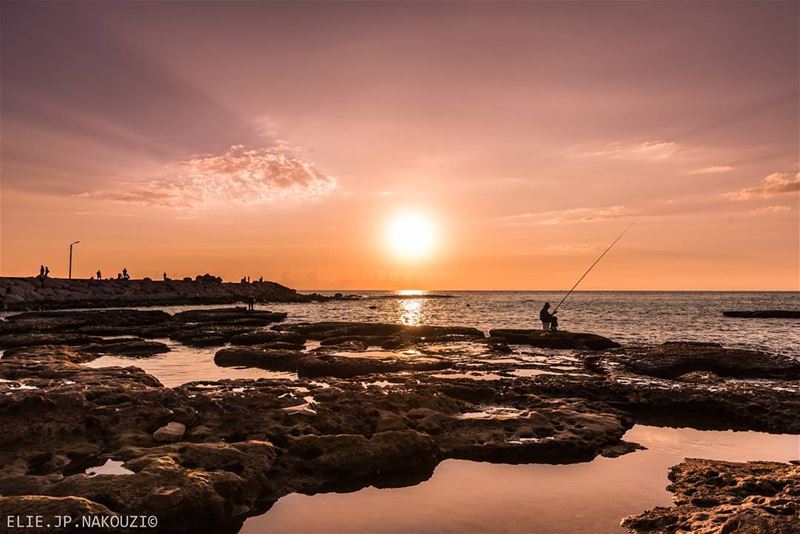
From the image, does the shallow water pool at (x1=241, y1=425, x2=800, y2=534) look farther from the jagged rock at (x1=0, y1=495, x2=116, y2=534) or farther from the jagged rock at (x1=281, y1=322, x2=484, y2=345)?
the jagged rock at (x1=281, y1=322, x2=484, y2=345)

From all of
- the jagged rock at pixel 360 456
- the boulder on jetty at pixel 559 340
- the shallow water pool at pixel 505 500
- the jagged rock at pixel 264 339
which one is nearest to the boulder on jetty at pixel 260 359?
the jagged rock at pixel 264 339

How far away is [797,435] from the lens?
11.9 meters

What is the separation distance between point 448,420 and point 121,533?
7.18m

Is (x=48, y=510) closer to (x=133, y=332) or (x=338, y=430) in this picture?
(x=338, y=430)

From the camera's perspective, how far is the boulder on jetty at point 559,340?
94.1 ft

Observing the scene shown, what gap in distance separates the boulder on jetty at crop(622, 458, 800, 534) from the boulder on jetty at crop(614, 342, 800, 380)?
417 inches

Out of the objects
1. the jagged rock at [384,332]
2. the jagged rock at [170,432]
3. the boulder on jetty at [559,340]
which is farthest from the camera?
the jagged rock at [384,332]

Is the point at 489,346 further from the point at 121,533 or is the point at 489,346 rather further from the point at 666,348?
the point at 121,533

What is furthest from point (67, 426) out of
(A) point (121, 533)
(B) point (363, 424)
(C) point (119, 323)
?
(C) point (119, 323)

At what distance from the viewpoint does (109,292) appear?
295 ft

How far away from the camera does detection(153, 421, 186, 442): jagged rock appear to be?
9.85 meters

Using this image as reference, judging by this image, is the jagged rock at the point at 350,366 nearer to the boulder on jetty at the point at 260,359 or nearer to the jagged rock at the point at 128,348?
the boulder on jetty at the point at 260,359

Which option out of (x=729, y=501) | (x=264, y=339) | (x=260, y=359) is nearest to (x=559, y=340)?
(x=260, y=359)

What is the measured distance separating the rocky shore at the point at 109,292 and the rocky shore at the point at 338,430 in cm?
5413
